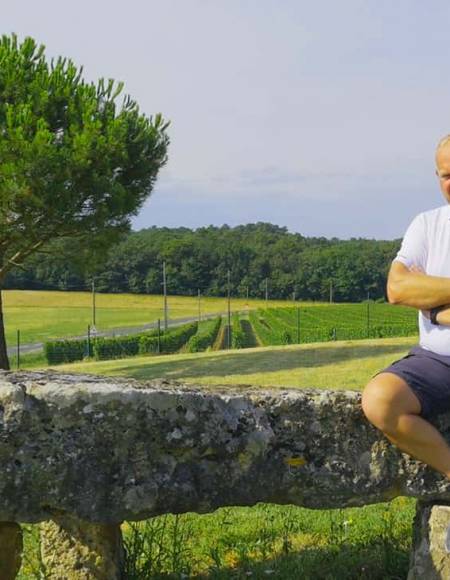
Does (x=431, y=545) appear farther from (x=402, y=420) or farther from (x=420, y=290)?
(x=420, y=290)

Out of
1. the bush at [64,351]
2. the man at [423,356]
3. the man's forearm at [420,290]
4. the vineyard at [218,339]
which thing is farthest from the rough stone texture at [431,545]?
the bush at [64,351]

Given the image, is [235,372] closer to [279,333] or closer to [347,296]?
[279,333]

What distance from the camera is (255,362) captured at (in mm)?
22906

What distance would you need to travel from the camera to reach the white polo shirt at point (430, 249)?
10.6ft

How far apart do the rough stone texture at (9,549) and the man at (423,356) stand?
5.46 feet

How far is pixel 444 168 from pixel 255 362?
65.1ft

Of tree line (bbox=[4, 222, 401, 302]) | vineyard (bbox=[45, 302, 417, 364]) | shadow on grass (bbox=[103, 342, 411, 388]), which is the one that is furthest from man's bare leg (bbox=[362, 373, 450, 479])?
tree line (bbox=[4, 222, 401, 302])

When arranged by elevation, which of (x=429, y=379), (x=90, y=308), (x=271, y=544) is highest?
(x=429, y=379)

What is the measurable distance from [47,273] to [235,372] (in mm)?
60814

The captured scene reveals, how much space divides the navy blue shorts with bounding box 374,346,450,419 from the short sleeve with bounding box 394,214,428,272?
46 cm

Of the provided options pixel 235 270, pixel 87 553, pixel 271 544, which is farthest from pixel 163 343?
pixel 235 270

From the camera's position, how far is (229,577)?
11.6ft

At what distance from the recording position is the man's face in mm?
3242

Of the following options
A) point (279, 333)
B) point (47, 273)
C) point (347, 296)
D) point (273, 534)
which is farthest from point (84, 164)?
point (347, 296)
